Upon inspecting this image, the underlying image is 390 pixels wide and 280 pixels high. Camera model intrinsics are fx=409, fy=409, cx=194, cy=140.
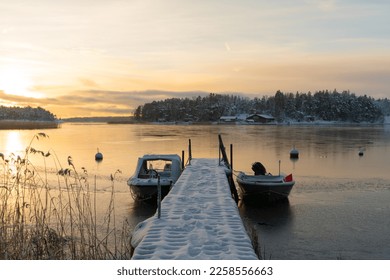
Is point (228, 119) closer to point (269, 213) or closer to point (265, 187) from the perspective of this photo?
point (265, 187)

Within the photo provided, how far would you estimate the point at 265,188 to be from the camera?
64.4ft

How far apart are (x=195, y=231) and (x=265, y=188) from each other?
12.3m

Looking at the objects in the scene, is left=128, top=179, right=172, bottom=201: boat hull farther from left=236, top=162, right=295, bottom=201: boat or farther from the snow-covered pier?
the snow-covered pier

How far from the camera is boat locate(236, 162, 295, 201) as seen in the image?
763 inches

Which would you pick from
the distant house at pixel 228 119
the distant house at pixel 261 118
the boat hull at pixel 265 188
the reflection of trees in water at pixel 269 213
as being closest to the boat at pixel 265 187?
the boat hull at pixel 265 188

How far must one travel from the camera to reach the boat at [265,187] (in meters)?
19.4

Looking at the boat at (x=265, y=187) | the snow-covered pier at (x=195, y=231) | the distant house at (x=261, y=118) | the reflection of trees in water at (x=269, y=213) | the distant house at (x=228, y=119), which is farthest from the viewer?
the distant house at (x=228, y=119)

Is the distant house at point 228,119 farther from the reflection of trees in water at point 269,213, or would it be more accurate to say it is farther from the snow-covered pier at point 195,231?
the snow-covered pier at point 195,231

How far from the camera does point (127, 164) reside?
31953 millimetres

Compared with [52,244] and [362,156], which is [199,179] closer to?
[52,244]

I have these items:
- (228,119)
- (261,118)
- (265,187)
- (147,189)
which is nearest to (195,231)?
(147,189)

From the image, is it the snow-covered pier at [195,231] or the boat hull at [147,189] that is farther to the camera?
the boat hull at [147,189]

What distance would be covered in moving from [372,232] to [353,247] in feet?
6.09
